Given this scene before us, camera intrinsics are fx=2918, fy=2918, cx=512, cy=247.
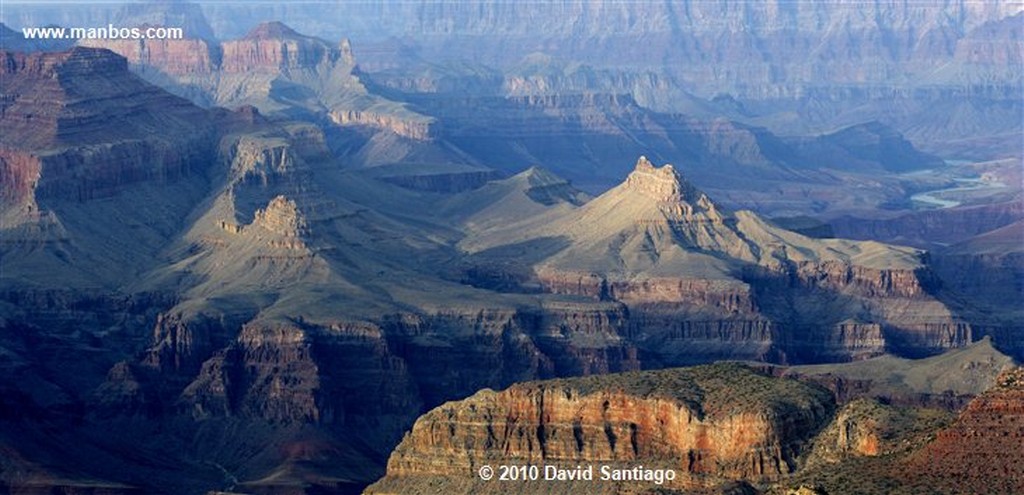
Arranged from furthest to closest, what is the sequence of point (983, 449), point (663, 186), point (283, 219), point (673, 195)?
point (663, 186) < point (673, 195) < point (283, 219) < point (983, 449)

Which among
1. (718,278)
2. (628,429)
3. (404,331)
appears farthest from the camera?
(718,278)

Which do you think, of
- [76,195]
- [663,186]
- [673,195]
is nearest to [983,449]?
[673,195]

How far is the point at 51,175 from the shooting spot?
188000 mm

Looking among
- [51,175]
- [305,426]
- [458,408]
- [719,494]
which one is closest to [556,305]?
[305,426]

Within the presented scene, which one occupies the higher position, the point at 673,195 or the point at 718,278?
the point at 673,195

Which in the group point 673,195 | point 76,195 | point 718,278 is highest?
point 673,195

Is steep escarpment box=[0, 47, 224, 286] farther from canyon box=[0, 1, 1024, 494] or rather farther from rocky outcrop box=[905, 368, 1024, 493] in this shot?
rocky outcrop box=[905, 368, 1024, 493]

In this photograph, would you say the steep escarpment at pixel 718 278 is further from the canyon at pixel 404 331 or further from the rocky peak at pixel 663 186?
the canyon at pixel 404 331

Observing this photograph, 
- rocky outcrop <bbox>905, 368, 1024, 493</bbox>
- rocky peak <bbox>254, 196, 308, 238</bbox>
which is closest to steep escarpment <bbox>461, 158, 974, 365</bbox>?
rocky peak <bbox>254, 196, 308, 238</bbox>

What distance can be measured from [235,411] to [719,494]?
69.7m

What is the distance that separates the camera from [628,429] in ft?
323

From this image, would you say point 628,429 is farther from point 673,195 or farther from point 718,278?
point 673,195

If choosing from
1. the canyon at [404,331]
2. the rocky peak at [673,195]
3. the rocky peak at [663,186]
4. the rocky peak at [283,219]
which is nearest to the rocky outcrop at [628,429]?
the canyon at [404,331]

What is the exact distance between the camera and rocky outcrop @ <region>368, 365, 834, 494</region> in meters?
93.8
